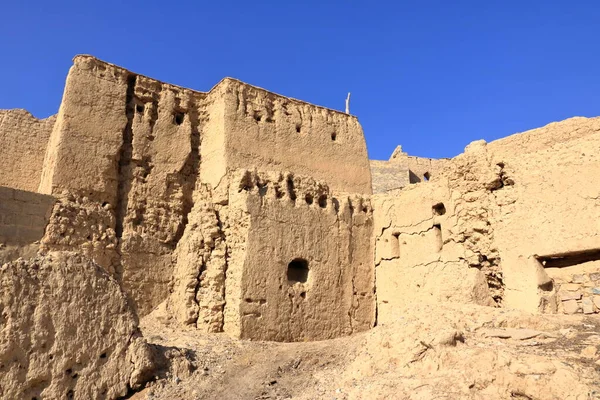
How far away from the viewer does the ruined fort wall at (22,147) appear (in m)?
11.0

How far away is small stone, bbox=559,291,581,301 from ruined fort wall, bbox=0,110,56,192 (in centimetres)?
988

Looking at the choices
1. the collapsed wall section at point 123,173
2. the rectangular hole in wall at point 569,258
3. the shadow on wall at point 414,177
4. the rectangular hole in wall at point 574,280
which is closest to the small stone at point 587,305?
Result: the rectangular hole in wall at point 574,280

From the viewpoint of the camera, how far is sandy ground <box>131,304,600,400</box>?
4531mm

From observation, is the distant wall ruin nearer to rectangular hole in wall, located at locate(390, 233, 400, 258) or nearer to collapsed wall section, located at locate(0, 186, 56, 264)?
rectangular hole in wall, located at locate(390, 233, 400, 258)

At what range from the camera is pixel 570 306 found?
7.56m

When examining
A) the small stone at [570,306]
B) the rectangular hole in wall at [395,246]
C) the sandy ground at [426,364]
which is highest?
the rectangular hole in wall at [395,246]

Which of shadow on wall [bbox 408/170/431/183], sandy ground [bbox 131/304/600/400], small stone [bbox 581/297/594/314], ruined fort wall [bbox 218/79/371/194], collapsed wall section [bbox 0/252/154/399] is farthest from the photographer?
shadow on wall [bbox 408/170/431/183]

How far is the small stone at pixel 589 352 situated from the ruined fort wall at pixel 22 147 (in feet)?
33.6

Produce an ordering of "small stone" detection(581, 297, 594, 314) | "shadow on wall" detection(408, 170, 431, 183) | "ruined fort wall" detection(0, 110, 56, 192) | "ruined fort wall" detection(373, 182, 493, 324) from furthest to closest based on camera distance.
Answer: "shadow on wall" detection(408, 170, 431, 183) < "ruined fort wall" detection(0, 110, 56, 192) < "ruined fort wall" detection(373, 182, 493, 324) < "small stone" detection(581, 297, 594, 314)

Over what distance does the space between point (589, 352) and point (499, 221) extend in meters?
4.17

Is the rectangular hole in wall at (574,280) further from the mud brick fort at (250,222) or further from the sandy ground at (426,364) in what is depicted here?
the sandy ground at (426,364)

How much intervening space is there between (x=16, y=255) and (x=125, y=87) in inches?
155

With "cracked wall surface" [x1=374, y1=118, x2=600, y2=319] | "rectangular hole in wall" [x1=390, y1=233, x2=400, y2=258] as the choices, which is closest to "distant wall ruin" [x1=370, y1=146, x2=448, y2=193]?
"rectangular hole in wall" [x1=390, y1=233, x2=400, y2=258]

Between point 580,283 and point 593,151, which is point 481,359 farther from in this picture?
point 593,151
